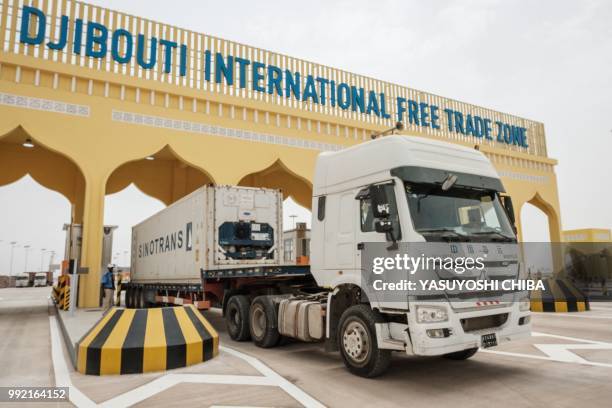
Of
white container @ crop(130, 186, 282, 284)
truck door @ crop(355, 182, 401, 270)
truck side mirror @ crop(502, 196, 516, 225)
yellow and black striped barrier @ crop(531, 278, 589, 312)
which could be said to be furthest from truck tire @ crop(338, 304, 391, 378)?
yellow and black striped barrier @ crop(531, 278, 589, 312)

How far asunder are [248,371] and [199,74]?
1377 centimetres

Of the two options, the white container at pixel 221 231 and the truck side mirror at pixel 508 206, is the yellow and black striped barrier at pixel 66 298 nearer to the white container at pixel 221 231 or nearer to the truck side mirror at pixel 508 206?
the white container at pixel 221 231

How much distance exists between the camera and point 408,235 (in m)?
5.36

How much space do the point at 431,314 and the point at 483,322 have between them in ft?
2.96

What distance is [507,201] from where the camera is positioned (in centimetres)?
645

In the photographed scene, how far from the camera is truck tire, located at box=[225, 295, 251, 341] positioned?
8.83 meters

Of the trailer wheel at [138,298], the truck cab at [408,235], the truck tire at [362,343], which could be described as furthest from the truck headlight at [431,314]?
the trailer wheel at [138,298]

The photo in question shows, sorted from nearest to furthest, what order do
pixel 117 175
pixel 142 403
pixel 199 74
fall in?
pixel 142 403 < pixel 199 74 < pixel 117 175

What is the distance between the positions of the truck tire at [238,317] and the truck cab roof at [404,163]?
11.0 ft

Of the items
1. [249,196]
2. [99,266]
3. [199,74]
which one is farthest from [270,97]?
[99,266]

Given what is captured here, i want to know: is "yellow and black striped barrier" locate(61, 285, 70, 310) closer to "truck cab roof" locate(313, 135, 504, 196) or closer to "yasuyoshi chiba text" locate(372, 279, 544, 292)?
"truck cab roof" locate(313, 135, 504, 196)

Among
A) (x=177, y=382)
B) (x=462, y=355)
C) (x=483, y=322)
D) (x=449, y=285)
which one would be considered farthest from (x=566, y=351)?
(x=177, y=382)

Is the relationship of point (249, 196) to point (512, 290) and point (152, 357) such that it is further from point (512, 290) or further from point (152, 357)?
point (512, 290)

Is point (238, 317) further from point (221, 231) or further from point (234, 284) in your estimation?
point (221, 231)
